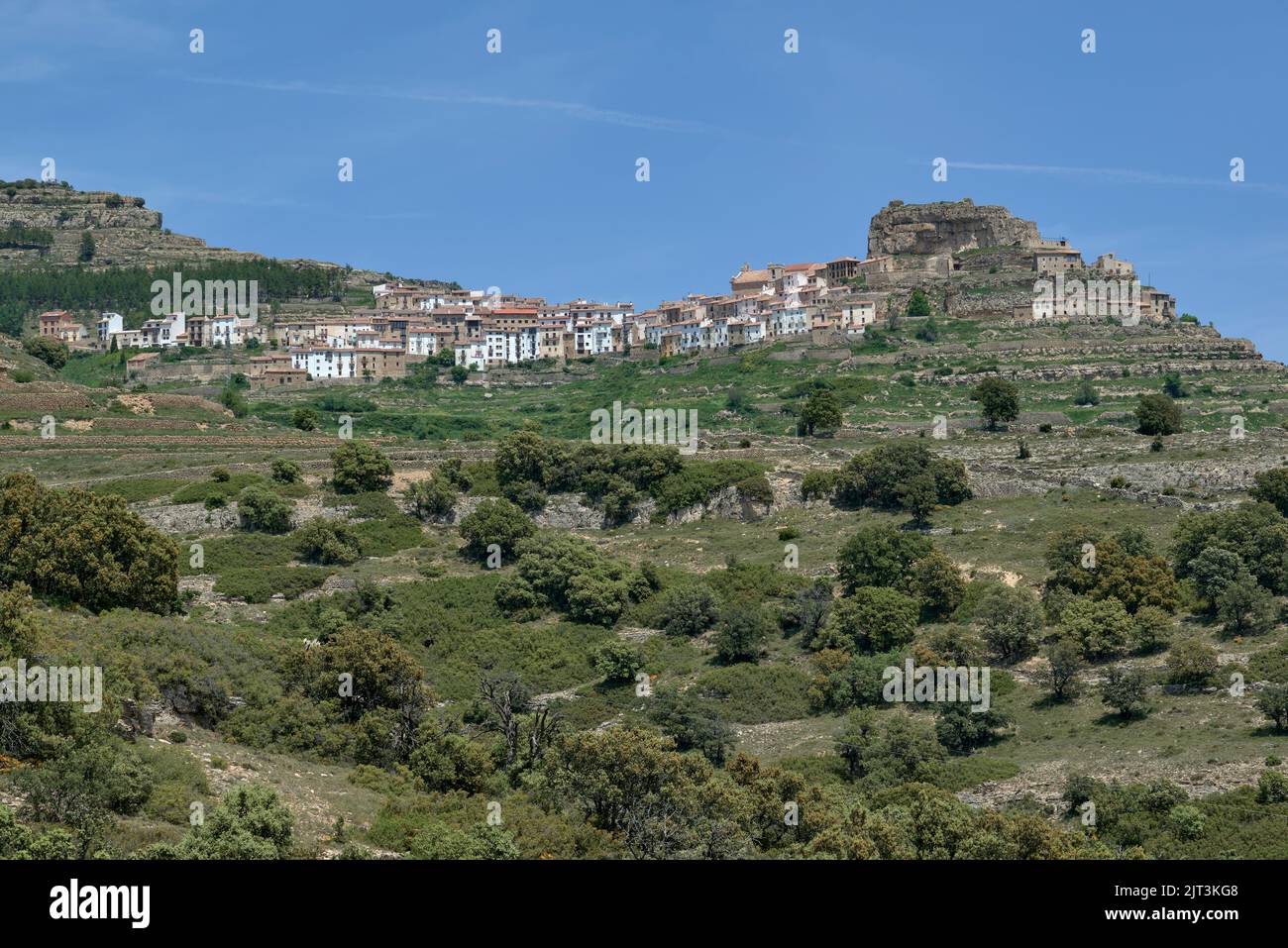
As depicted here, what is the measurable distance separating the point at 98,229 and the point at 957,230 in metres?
76.4

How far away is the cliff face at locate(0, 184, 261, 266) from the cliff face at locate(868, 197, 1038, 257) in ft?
185

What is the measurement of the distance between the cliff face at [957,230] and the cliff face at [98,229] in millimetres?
56484

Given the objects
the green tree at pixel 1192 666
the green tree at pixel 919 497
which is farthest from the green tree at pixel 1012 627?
the green tree at pixel 919 497

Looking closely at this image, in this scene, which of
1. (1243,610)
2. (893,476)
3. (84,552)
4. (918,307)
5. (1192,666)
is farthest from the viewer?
(918,307)

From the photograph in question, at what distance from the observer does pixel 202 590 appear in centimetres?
5175

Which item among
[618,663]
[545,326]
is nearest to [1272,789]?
[618,663]

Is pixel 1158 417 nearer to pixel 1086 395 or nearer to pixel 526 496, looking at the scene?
pixel 1086 395

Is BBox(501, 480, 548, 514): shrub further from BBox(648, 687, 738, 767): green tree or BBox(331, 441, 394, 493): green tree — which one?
BBox(648, 687, 738, 767): green tree

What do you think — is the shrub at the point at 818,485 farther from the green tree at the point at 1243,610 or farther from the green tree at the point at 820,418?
the green tree at the point at 1243,610

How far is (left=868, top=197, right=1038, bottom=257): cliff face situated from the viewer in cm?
12388

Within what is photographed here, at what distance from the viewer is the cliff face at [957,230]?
124m

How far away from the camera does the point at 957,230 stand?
125m
